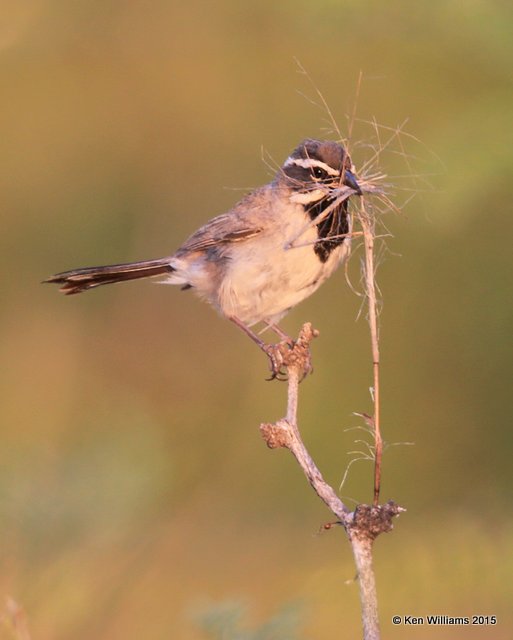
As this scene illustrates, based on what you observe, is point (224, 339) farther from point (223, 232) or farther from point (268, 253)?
point (268, 253)

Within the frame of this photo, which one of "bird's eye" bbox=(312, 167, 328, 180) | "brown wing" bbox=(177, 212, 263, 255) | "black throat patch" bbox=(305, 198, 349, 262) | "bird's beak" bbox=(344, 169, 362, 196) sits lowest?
"bird's beak" bbox=(344, 169, 362, 196)

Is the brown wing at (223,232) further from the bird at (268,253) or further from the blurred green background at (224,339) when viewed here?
the blurred green background at (224,339)

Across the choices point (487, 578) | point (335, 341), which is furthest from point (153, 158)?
point (487, 578)

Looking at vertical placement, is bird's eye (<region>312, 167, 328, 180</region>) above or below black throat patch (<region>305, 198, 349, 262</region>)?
above

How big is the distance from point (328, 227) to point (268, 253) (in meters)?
0.37

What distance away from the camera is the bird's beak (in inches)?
142

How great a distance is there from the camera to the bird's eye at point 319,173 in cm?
451

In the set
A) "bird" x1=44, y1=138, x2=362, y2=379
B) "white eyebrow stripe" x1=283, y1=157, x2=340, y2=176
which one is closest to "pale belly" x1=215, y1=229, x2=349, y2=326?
"bird" x1=44, y1=138, x2=362, y2=379

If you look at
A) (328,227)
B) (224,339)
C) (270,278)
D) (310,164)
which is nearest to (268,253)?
(270,278)

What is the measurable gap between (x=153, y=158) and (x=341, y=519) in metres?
7.57

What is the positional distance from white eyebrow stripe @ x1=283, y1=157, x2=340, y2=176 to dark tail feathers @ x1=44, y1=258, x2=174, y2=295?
3.37ft

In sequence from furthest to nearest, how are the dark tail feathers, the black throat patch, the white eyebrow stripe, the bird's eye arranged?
1. the dark tail feathers
2. the black throat patch
3. the bird's eye
4. the white eyebrow stripe

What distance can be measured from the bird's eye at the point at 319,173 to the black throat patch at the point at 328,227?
0.12m

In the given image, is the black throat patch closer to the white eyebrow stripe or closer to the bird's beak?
the white eyebrow stripe
